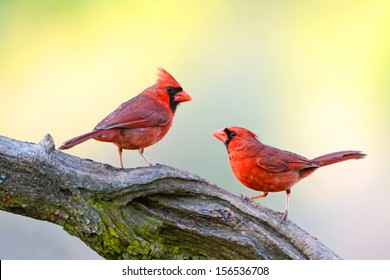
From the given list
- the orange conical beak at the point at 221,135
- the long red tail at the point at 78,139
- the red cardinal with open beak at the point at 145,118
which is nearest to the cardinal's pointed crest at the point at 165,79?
the red cardinal with open beak at the point at 145,118

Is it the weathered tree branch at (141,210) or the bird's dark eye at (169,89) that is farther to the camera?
the bird's dark eye at (169,89)

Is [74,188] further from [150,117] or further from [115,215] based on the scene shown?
[150,117]

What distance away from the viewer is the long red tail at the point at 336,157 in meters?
2.29

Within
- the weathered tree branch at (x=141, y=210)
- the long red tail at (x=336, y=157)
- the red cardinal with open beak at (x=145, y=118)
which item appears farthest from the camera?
the long red tail at (x=336, y=157)

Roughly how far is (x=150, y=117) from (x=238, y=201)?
1.56 feet

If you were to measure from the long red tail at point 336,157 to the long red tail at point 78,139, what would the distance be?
0.91 metres

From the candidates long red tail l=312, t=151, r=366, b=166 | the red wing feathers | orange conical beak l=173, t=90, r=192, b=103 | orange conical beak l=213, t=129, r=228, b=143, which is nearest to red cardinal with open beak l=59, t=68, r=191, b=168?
orange conical beak l=173, t=90, r=192, b=103

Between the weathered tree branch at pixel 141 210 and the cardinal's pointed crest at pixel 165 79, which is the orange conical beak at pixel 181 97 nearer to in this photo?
the cardinal's pointed crest at pixel 165 79

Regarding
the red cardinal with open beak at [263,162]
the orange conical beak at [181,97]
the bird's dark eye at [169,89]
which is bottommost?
the red cardinal with open beak at [263,162]

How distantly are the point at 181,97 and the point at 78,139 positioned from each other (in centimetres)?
53

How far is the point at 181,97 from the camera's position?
91.3 inches

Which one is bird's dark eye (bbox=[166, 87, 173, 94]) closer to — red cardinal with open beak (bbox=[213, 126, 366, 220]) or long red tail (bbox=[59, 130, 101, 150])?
red cardinal with open beak (bbox=[213, 126, 366, 220])

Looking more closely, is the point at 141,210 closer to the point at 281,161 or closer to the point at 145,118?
the point at 145,118

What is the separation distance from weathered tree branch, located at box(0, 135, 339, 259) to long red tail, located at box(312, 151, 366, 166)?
12.1 inches
